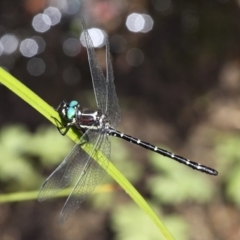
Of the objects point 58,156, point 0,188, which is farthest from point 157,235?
point 0,188

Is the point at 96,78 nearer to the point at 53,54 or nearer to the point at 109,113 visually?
the point at 109,113

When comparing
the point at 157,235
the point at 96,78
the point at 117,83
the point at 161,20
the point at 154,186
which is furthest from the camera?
the point at 161,20

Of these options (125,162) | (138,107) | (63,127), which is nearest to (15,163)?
(125,162)

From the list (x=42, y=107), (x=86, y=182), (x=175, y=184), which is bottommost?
(x=42, y=107)

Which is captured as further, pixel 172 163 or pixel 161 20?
pixel 161 20

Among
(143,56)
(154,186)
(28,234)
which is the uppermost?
(143,56)

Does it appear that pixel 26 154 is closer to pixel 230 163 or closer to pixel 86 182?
pixel 230 163

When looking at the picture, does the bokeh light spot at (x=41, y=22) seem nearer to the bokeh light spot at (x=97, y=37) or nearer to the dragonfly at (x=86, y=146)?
the bokeh light spot at (x=97, y=37)

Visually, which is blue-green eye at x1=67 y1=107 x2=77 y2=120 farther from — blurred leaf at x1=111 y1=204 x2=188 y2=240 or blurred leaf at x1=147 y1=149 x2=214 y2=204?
blurred leaf at x1=147 y1=149 x2=214 y2=204
